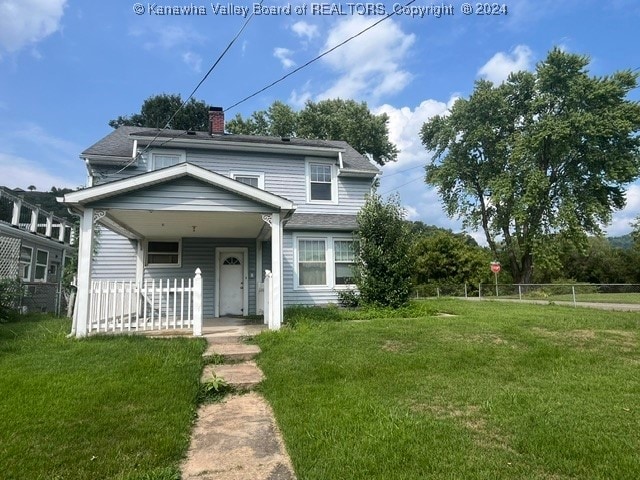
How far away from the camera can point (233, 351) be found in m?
6.62

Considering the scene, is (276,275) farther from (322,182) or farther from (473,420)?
(322,182)

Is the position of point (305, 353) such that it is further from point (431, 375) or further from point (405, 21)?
point (405, 21)

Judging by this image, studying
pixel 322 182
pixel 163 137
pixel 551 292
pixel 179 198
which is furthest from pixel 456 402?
pixel 551 292

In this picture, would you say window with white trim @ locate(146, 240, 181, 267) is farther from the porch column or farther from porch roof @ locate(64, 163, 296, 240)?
the porch column

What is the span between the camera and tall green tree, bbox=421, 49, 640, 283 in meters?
26.6

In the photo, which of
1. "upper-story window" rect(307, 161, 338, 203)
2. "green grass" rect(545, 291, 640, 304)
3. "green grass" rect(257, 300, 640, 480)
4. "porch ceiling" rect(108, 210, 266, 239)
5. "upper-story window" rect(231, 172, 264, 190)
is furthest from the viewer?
"green grass" rect(545, 291, 640, 304)

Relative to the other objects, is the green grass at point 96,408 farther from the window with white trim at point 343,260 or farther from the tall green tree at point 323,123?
the tall green tree at point 323,123

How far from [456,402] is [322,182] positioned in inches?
412

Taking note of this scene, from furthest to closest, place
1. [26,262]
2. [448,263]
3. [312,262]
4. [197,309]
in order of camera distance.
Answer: [448,263], [26,262], [312,262], [197,309]

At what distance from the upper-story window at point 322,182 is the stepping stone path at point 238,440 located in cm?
891

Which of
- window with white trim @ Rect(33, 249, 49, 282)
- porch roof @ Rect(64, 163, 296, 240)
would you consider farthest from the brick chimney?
window with white trim @ Rect(33, 249, 49, 282)

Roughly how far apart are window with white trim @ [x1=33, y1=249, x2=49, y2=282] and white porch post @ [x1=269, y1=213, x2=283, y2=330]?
11299mm

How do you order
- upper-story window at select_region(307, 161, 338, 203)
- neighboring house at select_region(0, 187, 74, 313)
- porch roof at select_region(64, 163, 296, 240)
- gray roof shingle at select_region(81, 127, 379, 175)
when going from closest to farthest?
porch roof at select_region(64, 163, 296, 240)
neighboring house at select_region(0, 187, 74, 313)
gray roof shingle at select_region(81, 127, 379, 175)
upper-story window at select_region(307, 161, 338, 203)

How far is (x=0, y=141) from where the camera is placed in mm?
16453
